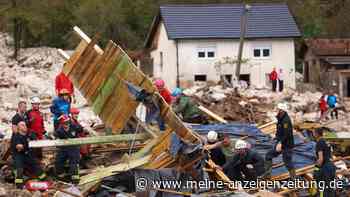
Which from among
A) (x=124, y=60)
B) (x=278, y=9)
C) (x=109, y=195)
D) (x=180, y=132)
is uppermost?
(x=278, y=9)

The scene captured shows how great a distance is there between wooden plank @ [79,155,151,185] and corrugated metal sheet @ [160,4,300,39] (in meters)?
33.7

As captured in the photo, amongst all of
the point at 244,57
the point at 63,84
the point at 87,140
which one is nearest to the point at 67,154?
the point at 87,140

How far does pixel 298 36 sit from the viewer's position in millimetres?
49281

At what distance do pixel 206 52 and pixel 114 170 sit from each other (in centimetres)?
3508

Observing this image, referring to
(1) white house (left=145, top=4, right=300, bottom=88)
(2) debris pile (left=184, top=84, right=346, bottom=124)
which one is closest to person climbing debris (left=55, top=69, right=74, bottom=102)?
(2) debris pile (left=184, top=84, right=346, bottom=124)

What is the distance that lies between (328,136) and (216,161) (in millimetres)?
4381

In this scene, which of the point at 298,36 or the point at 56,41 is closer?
the point at 298,36

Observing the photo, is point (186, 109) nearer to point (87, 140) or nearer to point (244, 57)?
point (87, 140)

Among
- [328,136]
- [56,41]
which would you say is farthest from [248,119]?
[56,41]

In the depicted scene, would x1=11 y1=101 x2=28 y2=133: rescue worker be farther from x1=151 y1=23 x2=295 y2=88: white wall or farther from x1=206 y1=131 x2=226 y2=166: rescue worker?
x1=151 y1=23 x2=295 y2=88: white wall

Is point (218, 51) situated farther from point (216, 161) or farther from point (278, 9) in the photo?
point (216, 161)

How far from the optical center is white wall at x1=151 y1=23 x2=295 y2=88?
48.8 meters

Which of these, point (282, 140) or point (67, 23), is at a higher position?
point (67, 23)

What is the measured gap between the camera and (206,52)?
162 feet
